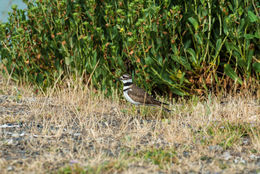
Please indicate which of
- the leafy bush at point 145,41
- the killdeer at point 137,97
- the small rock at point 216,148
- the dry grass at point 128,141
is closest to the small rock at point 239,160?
the dry grass at point 128,141

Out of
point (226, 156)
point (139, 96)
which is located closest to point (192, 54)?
point (139, 96)

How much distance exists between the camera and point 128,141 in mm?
5305

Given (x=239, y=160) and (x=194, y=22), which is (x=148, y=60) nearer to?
(x=194, y=22)

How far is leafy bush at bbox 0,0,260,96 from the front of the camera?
755 centimetres

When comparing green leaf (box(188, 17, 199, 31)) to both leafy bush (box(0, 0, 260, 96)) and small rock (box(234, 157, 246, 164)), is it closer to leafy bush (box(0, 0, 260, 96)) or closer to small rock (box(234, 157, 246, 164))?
leafy bush (box(0, 0, 260, 96))

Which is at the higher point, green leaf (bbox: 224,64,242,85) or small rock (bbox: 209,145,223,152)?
green leaf (bbox: 224,64,242,85)

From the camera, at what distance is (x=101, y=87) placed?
891 centimetres

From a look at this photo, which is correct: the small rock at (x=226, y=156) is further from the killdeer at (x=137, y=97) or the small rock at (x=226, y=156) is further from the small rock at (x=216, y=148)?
the killdeer at (x=137, y=97)

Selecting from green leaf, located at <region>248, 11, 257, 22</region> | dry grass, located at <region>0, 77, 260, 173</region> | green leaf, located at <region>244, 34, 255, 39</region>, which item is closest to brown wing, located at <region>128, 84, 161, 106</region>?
dry grass, located at <region>0, 77, 260, 173</region>

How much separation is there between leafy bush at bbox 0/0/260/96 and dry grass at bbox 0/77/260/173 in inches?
36.0

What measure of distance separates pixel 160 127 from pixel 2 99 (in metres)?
3.76

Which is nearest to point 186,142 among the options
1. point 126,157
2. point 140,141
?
point 140,141

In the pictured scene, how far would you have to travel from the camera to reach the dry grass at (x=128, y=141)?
438 centimetres

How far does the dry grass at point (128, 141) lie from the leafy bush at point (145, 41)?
36.0 inches
